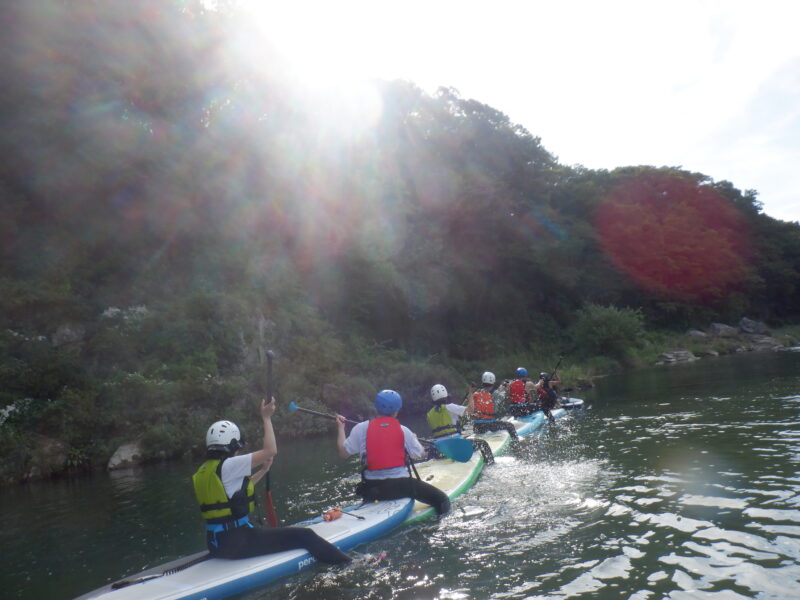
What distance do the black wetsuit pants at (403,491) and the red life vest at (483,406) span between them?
17.1 feet

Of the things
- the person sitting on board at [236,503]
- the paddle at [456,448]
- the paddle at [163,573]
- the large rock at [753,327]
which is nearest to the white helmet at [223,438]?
the person sitting on board at [236,503]

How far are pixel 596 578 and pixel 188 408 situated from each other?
13001mm

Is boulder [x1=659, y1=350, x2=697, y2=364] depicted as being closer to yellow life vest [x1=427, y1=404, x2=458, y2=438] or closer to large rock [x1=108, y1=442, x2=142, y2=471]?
yellow life vest [x1=427, y1=404, x2=458, y2=438]

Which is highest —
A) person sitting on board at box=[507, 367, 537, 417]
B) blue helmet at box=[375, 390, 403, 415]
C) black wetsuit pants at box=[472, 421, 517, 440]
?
blue helmet at box=[375, 390, 403, 415]

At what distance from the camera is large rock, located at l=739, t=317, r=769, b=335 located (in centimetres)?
4062

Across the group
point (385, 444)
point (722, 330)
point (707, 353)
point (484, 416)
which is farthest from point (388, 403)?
point (722, 330)

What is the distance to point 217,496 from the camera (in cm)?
513

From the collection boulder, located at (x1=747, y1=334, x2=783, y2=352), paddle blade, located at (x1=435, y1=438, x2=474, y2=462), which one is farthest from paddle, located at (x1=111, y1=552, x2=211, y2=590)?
boulder, located at (x1=747, y1=334, x2=783, y2=352)

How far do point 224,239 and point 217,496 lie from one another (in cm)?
1824

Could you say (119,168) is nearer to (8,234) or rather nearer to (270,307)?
(8,234)

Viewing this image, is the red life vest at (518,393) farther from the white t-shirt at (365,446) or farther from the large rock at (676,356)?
the large rock at (676,356)

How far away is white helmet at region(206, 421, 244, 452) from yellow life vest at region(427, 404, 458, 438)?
5.14 m

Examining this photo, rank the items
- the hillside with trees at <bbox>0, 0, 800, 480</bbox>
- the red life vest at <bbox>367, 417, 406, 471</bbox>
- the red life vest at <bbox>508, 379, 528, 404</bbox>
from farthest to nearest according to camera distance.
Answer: the hillside with trees at <bbox>0, 0, 800, 480</bbox> < the red life vest at <bbox>508, 379, 528, 404</bbox> < the red life vest at <bbox>367, 417, 406, 471</bbox>

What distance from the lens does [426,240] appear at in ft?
92.9
